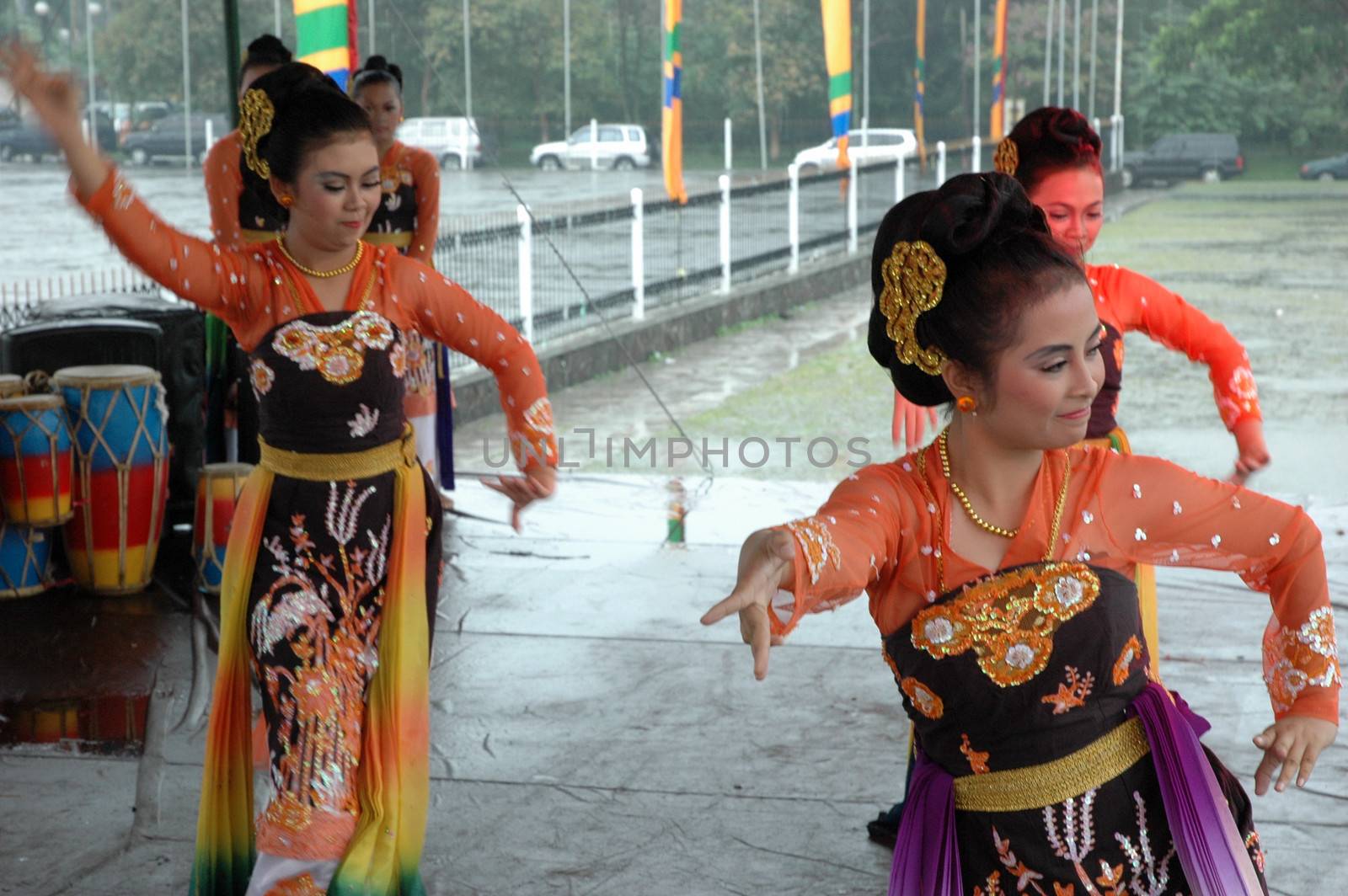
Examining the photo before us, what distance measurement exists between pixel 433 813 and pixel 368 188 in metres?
1.61

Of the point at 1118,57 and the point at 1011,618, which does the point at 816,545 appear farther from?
the point at 1118,57

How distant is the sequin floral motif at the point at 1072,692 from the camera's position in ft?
6.52

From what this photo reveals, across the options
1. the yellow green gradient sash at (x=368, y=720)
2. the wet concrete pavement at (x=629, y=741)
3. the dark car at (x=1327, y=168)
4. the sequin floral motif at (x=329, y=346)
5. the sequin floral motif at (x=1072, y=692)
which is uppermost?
the dark car at (x=1327, y=168)

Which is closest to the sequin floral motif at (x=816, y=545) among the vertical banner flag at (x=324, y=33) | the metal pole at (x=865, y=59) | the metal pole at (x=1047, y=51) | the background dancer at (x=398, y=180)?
the background dancer at (x=398, y=180)

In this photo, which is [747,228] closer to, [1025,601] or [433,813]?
[433,813]

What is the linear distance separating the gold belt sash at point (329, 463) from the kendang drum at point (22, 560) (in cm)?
284

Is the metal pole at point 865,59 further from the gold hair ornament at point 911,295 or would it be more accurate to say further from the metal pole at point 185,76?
the gold hair ornament at point 911,295

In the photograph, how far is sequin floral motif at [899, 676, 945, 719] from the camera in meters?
2.04

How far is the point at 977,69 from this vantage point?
1001 centimetres

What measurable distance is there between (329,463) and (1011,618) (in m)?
1.48

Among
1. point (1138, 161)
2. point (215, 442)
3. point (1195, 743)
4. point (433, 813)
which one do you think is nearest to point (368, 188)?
point (433, 813)

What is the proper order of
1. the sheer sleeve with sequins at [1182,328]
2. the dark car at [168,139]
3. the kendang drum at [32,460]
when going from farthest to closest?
1. the dark car at [168,139]
2. the kendang drum at [32,460]
3. the sheer sleeve with sequins at [1182,328]

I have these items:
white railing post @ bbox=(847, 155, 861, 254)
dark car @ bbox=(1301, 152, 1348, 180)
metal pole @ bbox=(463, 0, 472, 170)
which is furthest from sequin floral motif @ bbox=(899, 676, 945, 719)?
dark car @ bbox=(1301, 152, 1348, 180)

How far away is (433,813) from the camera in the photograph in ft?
12.7
